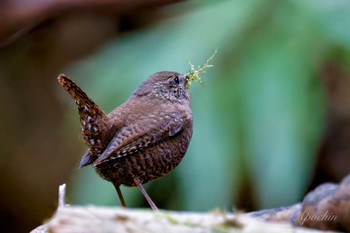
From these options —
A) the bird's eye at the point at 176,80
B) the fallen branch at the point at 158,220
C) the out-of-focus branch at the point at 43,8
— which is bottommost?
the fallen branch at the point at 158,220

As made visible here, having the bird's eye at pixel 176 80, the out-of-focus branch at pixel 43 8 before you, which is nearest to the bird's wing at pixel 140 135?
the bird's eye at pixel 176 80

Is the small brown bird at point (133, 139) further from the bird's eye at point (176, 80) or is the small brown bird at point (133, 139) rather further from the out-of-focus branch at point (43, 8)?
the out-of-focus branch at point (43, 8)

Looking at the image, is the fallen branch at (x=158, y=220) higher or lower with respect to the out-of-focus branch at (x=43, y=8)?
lower

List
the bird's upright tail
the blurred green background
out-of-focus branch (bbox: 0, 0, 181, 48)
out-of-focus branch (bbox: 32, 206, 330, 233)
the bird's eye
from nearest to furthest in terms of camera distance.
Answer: out-of-focus branch (bbox: 32, 206, 330, 233)
the bird's upright tail
the bird's eye
the blurred green background
out-of-focus branch (bbox: 0, 0, 181, 48)

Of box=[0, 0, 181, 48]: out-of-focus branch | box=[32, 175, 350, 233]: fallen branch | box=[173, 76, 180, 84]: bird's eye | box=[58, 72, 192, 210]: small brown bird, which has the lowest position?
box=[32, 175, 350, 233]: fallen branch

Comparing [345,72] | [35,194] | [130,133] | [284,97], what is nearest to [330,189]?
[130,133]

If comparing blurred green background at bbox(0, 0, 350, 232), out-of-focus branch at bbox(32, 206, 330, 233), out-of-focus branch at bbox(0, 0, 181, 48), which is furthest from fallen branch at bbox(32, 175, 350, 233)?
out-of-focus branch at bbox(0, 0, 181, 48)

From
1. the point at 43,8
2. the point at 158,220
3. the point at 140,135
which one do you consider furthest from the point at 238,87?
the point at 158,220

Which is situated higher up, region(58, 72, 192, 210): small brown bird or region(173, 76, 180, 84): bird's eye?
region(173, 76, 180, 84): bird's eye

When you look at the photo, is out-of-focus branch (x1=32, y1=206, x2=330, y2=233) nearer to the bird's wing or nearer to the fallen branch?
the fallen branch

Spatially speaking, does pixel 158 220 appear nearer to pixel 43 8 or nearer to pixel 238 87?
pixel 238 87
